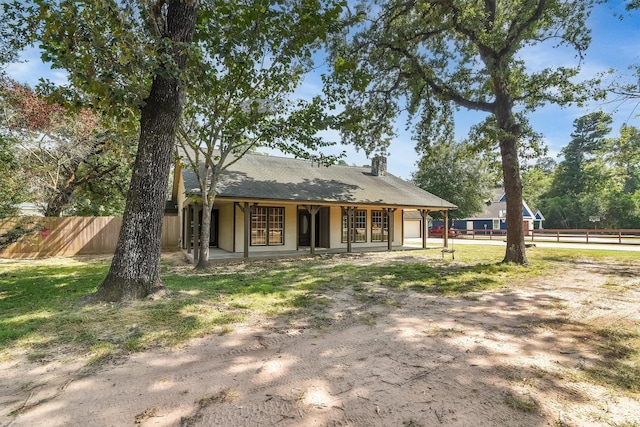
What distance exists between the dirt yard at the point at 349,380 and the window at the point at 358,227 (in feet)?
36.4

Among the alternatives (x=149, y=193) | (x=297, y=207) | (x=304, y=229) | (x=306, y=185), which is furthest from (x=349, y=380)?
(x=304, y=229)

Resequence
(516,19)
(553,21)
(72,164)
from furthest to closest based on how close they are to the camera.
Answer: (72,164) < (553,21) < (516,19)

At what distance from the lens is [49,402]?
2.51 m

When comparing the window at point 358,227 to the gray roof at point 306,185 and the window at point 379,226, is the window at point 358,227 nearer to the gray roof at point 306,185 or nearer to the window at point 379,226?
the window at point 379,226

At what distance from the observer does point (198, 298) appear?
5840 millimetres

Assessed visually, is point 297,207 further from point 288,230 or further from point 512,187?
point 512,187

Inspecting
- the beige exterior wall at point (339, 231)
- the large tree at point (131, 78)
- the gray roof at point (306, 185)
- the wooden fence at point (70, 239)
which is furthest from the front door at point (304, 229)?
the large tree at point (131, 78)

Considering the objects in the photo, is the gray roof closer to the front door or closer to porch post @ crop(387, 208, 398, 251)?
porch post @ crop(387, 208, 398, 251)

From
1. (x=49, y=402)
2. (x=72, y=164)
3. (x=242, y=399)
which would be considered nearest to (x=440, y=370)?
(x=242, y=399)

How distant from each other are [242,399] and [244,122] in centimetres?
846

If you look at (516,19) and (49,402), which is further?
(516,19)

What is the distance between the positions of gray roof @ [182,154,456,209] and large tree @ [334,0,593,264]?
12.0 ft

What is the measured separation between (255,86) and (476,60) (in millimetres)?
8129

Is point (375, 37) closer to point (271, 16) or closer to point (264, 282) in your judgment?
point (271, 16)
